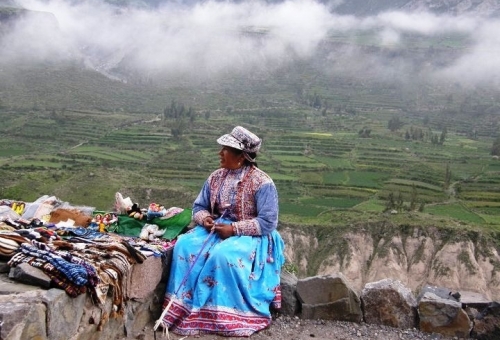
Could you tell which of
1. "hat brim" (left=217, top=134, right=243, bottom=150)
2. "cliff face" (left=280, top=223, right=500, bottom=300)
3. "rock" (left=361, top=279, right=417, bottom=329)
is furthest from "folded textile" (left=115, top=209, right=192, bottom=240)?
"cliff face" (left=280, top=223, right=500, bottom=300)

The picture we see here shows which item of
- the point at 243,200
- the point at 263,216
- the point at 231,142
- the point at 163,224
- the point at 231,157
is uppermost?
the point at 231,142

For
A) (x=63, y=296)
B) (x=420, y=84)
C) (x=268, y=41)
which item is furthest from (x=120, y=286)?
(x=268, y=41)

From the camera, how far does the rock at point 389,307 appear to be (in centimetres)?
507

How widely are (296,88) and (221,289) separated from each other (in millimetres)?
134629

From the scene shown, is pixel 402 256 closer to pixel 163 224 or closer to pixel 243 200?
pixel 163 224

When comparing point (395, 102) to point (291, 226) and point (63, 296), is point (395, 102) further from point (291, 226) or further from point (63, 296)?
point (63, 296)

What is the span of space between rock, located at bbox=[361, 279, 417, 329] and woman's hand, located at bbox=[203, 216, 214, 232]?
68.5 inches

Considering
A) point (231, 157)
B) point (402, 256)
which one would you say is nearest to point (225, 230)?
point (231, 157)

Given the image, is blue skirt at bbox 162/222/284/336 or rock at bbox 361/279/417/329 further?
rock at bbox 361/279/417/329

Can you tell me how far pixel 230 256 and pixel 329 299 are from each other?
127 cm

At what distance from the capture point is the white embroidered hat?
5090mm

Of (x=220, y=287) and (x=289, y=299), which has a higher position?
(x=220, y=287)

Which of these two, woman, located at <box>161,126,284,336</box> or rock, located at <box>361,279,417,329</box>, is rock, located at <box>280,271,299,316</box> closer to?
woman, located at <box>161,126,284,336</box>

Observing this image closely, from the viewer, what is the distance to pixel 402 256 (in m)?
35.2
